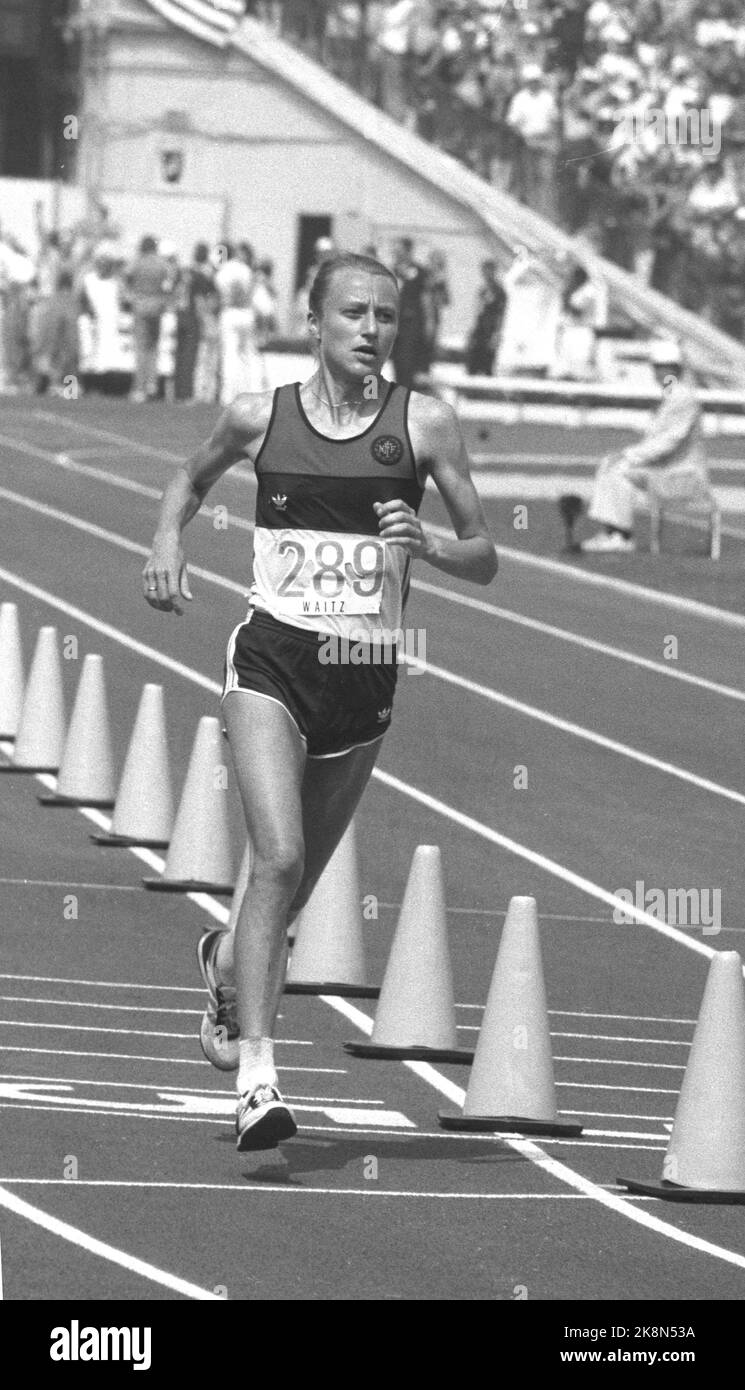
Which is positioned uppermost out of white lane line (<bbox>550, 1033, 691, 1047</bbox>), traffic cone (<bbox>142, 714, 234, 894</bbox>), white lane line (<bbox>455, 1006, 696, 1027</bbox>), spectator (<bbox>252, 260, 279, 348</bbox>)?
spectator (<bbox>252, 260, 279, 348</bbox>)

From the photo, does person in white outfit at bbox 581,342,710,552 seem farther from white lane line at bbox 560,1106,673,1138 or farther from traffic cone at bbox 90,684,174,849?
white lane line at bbox 560,1106,673,1138

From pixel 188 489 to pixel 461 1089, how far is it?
6.39 feet

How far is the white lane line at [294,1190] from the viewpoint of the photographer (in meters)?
7.36

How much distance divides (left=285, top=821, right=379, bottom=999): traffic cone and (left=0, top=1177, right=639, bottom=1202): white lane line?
2.94 meters

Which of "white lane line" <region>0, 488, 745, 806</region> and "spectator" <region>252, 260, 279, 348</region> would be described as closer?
"white lane line" <region>0, 488, 745, 806</region>

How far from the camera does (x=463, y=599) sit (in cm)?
2400

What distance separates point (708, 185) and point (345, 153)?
981cm

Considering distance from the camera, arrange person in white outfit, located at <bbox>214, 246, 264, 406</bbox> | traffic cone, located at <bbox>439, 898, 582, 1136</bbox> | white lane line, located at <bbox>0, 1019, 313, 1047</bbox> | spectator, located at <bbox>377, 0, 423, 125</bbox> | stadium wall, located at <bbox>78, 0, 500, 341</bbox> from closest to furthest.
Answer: traffic cone, located at <bbox>439, 898, 582, 1136</bbox>, white lane line, located at <bbox>0, 1019, 313, 1047</bbox>, person in white outfit, located at <bbox>214, 246, 264, 406</bbox>, spectator, located at <bbox>377, 0, 423, 125</bbox>, stadium wall, located at <bbox>78, 0, 500, 341</bbox>

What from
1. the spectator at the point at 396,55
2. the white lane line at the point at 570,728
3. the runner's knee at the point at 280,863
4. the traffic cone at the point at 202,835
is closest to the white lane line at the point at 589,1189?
the runner's knee at the point at 280,863

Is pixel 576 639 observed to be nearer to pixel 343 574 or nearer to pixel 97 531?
pixel 97 531

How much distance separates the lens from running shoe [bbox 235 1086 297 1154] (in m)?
7.48

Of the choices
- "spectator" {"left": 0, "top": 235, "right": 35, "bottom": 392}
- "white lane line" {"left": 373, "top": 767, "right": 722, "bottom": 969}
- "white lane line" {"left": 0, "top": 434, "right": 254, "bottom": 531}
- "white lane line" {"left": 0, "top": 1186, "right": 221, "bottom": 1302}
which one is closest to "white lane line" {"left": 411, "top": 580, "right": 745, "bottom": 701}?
"white lane line" {"left": 0, "top": 434, "right": 254, "bottom": 531}

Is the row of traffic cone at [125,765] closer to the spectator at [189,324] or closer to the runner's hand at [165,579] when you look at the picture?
the runner's hand at [165,579]
